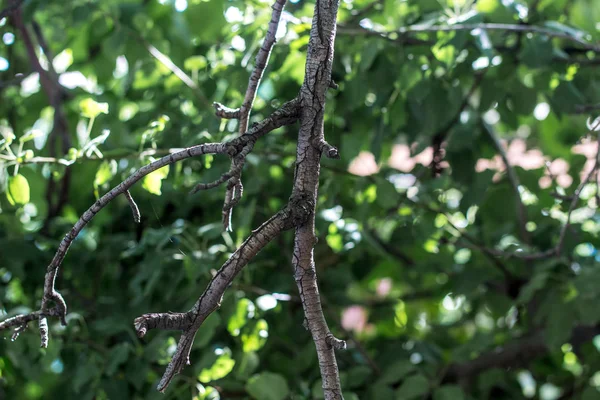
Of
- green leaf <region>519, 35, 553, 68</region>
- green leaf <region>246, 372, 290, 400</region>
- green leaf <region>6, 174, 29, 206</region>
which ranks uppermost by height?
green leaf <region>519, 35, 553, 68</region>

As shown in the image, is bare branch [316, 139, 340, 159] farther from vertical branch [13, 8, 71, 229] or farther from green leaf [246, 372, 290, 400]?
vertical branch [13, 8, 71, 229]

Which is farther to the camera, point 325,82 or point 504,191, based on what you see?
point 504,191

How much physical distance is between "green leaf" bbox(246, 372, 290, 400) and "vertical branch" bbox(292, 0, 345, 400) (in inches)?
19.3

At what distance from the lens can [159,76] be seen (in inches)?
57.4

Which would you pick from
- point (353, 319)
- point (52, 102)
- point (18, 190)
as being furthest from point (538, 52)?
point (353, 319)

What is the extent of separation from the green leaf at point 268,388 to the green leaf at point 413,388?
21 centimetres

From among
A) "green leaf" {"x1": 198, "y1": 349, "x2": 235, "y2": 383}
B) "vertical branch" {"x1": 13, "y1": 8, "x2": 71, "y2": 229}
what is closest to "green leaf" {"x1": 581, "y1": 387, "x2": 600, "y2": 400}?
"green leaf" {"x1": 198, "y1": 349, "x2": 235, "y2": 383}

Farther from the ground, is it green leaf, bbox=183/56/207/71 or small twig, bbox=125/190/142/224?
small twig, bbox=125/190/142/224

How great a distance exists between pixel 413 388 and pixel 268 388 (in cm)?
26

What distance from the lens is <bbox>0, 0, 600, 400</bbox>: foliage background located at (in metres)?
1.16

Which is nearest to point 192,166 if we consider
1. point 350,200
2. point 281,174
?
point 281,174

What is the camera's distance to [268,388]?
111 centimetres

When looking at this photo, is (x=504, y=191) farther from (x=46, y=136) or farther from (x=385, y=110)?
(x=46, y=136)

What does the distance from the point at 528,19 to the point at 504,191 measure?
0.39 meters
